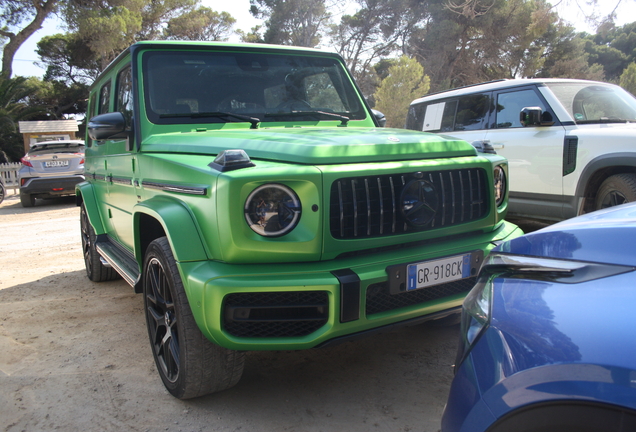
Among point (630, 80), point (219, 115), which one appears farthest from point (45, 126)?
point (630, 80)

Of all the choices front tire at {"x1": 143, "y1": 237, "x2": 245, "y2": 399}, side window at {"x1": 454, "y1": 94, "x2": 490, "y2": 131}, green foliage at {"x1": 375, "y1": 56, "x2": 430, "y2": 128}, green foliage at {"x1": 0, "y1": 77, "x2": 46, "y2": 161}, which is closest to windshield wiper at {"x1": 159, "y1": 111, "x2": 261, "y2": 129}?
front tire at {"x1": 143, "y1": 237, "x2": 245, "y2": 399}

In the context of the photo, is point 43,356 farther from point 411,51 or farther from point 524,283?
point 411,51

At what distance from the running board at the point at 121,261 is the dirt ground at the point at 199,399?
1.62ft

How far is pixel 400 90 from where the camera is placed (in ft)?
64.4

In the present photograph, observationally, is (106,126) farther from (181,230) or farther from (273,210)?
(273,210)

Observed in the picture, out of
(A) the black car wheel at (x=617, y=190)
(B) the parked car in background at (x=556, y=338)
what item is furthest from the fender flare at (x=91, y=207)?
(A) the black car wheel at (x=617, y=190)

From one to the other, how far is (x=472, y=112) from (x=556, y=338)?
6156 mm

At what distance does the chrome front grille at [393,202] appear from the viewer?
7.48 ft

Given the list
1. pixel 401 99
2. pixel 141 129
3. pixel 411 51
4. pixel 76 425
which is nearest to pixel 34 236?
pixel 141 129

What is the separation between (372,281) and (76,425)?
1671 millimetres

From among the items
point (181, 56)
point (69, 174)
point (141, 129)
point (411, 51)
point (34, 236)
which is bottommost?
point (34, 236)

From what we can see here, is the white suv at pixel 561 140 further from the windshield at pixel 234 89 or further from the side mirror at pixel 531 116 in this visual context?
the windshield at pixel 234 89

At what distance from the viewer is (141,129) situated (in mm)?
3199

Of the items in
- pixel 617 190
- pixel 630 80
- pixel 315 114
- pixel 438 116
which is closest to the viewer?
pixel 315 114
